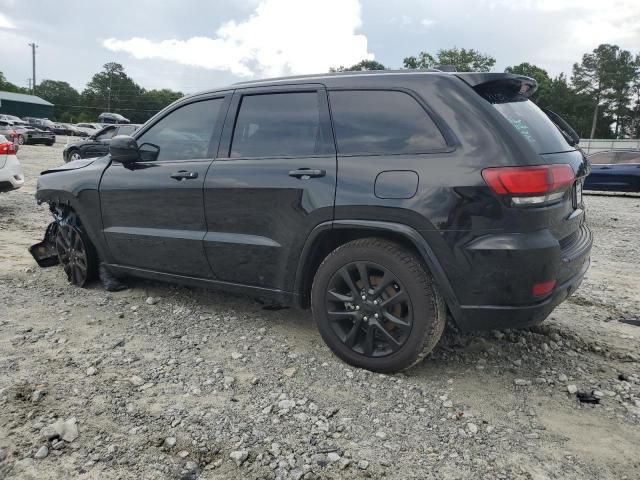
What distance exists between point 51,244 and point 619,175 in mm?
14013

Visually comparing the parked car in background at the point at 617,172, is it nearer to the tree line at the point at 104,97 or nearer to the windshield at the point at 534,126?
the windshield at the point at 534,126

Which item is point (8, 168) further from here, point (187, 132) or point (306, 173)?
point (306, 173)

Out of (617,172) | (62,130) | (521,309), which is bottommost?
(521,309)

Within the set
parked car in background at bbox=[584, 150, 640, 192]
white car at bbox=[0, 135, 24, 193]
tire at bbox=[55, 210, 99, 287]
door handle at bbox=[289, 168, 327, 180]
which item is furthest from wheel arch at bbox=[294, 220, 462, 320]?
parked car in background at bbox=[584, 150, 640, 192]

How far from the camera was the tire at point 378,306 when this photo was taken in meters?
2.87

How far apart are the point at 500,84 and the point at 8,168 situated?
26.7ft

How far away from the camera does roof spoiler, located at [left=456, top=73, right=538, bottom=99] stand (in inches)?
115

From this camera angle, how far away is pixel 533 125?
119 inches

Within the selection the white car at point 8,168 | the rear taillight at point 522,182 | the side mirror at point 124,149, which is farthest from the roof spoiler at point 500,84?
the white car at point 8,168

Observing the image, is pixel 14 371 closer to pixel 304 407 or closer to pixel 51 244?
pixel 304 407

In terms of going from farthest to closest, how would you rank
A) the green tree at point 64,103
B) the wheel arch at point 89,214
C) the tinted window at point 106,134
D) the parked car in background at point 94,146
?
1. the green tree at point 64,103
2. the tinted window at point 106,134
3. the parked car in background at point 94,146
4. the wheel arch at point 89,214

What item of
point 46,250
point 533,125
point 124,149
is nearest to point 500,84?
point 533,125

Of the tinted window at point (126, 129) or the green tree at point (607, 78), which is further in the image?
the green tree at point (607, 78)

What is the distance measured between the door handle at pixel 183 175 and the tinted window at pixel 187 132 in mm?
146
